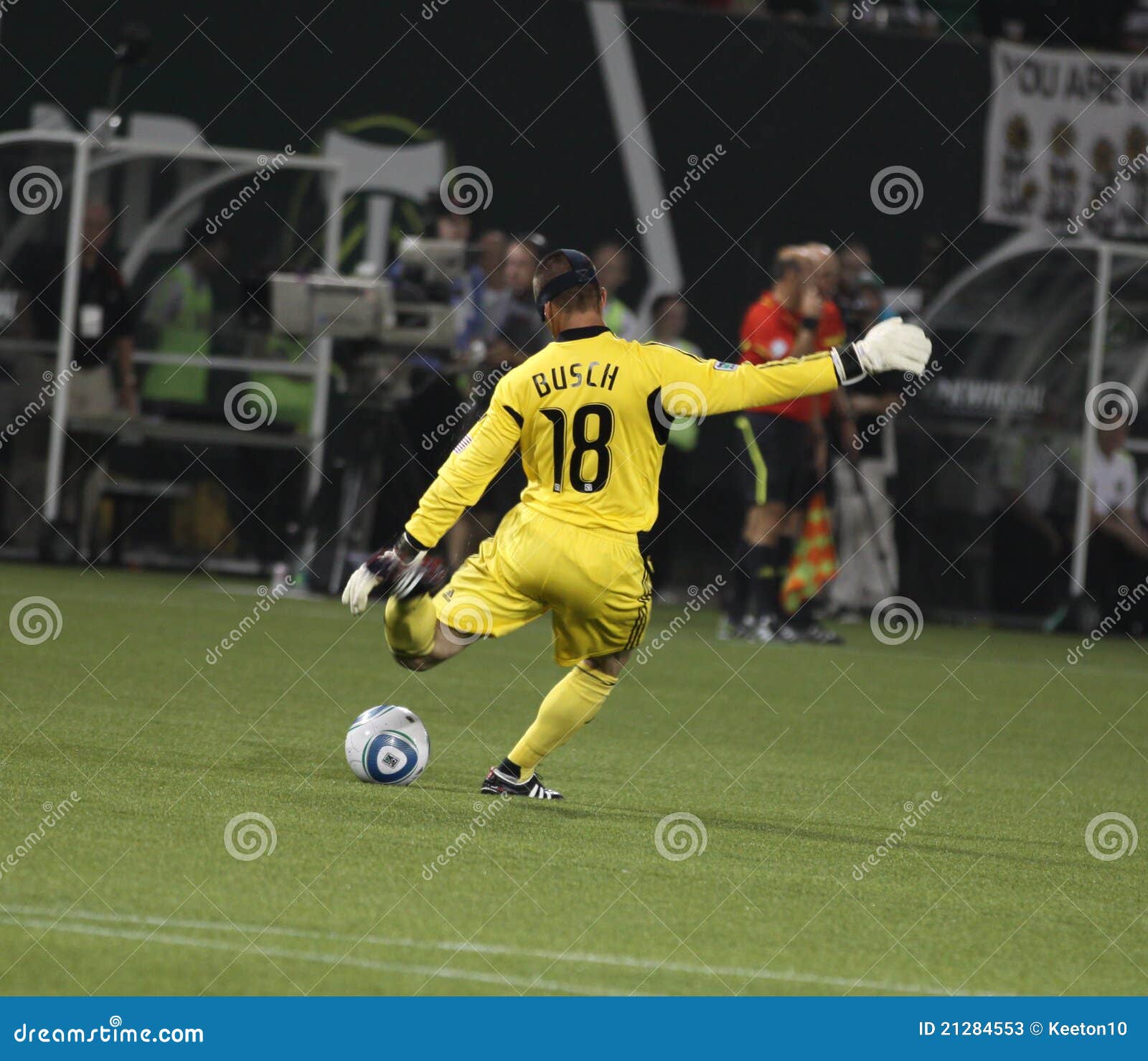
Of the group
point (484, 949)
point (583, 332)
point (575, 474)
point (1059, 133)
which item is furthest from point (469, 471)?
point (1059, 133)

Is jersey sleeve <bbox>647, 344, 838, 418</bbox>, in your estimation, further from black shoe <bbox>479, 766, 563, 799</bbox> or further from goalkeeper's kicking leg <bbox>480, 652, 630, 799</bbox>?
black shoe <bbox>479, 766, 563, 799</bbox>

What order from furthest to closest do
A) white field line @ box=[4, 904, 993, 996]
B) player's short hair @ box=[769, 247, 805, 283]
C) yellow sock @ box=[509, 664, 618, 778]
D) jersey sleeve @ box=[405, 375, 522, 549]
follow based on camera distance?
player's short hair @ box=[769, 247, 805, 283], yellow sock @ box=[509, 664, 618, 778], jersey sleeve @ box=[405, 375, 522, 549], white field line @ box=[4, 904, 993, 996]

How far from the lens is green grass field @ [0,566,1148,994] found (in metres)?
5.03

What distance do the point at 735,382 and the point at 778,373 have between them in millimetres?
156

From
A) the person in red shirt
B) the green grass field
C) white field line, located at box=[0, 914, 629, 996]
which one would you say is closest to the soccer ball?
the green grass field

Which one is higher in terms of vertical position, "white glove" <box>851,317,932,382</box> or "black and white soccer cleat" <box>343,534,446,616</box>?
"white glove" <box>851,317,932,382</box>

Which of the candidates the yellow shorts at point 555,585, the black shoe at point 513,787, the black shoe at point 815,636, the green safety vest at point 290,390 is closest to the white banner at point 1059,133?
the black shoe at point 815,636

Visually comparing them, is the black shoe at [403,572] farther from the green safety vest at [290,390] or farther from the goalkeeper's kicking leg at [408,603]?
the green safety vest at [290,390]

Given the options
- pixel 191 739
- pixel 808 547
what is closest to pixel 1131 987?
pixel 191 739

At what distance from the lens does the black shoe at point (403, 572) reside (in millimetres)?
7055

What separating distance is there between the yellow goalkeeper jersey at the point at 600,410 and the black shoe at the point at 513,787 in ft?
3.11

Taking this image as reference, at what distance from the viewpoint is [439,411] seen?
51.4 ft

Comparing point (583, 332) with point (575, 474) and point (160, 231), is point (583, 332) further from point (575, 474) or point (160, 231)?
point (160, 231)

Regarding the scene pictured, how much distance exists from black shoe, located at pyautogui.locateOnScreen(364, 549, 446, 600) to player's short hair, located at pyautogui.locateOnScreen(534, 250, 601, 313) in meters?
1.05
